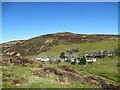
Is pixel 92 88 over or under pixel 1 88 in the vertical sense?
under

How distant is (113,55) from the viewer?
8394cm

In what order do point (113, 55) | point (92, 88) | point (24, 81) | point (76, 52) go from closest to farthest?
point (24, 81)
point (92, 88)
point (113, 55)
point (76, 52)

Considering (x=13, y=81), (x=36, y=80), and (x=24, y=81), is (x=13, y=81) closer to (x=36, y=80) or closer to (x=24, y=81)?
(x=24, y=81)

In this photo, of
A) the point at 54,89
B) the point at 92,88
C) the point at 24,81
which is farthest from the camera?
the point at 92,88

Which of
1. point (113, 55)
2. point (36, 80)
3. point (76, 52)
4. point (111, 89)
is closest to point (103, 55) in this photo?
point (113, 55)

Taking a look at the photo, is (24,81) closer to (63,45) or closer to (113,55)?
(113,55)

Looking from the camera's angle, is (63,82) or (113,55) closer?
(63,82)

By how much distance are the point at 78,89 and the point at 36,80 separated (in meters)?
4.68

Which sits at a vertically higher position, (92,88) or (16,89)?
(16,89)

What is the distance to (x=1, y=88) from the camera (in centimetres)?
1107

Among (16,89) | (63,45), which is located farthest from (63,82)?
(63,45)

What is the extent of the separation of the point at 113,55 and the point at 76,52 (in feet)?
109

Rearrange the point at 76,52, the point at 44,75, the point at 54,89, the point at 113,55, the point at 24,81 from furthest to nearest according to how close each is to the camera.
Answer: the point at 76,52 → the point at 113,55 → the point at 44,75 → the point at 24,81 → the point at 54,89

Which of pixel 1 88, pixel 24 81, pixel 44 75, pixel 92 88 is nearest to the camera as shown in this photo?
pixel 1 88
